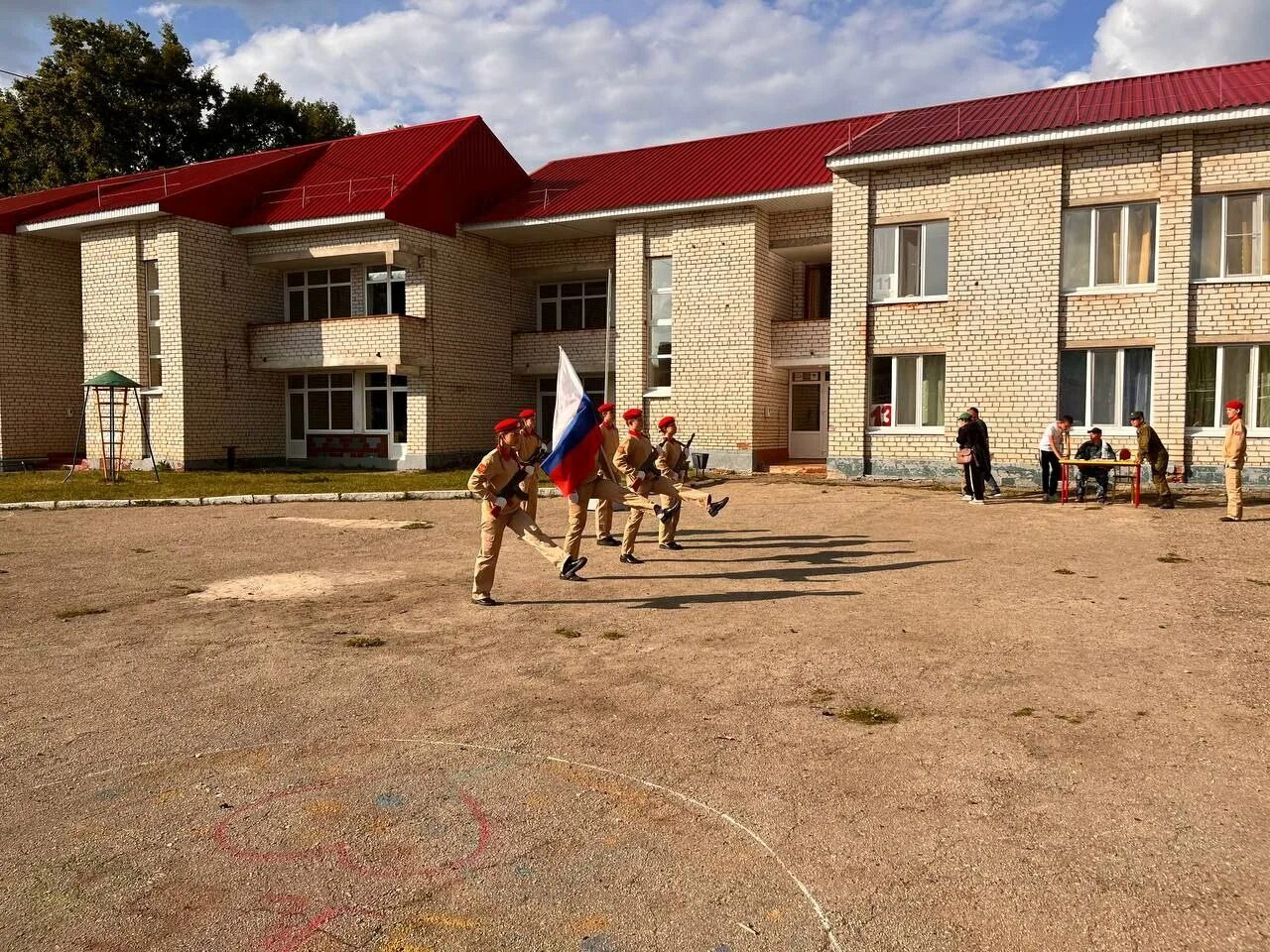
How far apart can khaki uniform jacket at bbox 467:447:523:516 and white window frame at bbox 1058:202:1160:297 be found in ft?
45.2

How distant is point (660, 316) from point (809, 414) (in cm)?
457

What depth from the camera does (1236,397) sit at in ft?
54.4

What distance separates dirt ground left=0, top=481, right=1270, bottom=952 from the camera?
9.95 ft

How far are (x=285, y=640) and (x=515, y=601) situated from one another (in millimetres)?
2023

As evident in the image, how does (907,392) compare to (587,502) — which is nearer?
(587,502)

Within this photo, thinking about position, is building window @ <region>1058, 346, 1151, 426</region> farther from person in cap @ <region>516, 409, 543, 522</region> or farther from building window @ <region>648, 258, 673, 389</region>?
person in cap @ <region>516, 409, 543, 522</region>

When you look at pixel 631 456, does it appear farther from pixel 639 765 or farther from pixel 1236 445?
pixel 1236 445

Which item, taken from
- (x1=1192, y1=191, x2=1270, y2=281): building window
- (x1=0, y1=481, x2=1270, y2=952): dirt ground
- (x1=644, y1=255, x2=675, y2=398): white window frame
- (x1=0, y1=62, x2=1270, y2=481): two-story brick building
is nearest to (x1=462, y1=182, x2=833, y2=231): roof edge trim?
(x1=0, y1=62, x2=1270, y2=481): two-story brick building

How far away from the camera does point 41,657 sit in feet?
20.2

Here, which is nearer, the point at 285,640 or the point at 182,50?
the point at 285,640

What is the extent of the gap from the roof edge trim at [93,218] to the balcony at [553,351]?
9.91 m

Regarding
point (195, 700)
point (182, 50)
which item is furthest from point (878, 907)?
point (182, 50)

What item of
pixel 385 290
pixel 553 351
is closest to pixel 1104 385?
pixel 553 351

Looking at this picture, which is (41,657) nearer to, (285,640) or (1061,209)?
(285,640)
